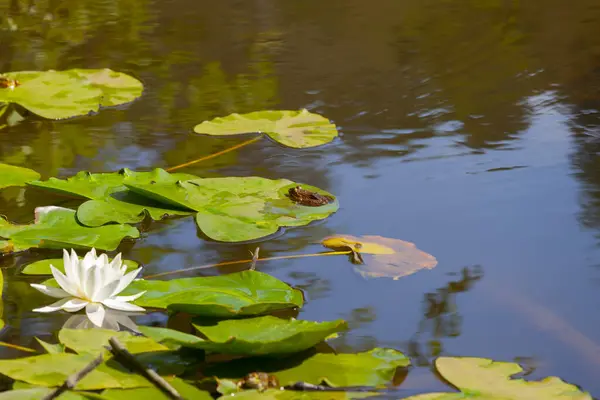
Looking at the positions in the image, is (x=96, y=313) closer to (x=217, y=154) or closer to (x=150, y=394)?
(x=150, y=394)

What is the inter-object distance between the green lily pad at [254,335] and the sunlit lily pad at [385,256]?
0.25 m

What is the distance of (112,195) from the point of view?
146 cm

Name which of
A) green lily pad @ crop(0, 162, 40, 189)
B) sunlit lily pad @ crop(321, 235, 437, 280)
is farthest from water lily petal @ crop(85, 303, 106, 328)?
green lily pad @ crop(0, 162, 40, 189)

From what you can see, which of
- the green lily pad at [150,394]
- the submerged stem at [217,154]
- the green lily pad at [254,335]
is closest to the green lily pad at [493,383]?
the green lily pad at [254,335]

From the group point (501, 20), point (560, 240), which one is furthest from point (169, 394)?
point (501, 20)

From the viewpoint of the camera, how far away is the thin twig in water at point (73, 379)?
84 centimetres

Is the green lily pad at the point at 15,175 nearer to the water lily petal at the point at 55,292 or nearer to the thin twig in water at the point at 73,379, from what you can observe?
the water lily petal at the point at 55,292

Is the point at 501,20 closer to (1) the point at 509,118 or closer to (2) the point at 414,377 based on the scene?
(1) the point at 509,118

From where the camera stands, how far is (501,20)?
9.64ft

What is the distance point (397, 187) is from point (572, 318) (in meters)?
0.55

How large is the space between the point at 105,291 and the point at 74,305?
0.05 m

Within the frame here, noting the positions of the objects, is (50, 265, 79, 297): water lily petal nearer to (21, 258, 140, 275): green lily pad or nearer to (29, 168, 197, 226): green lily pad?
(21, 258, 140, 275): green lily pad

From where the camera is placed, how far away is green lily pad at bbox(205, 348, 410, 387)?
91 centimetres

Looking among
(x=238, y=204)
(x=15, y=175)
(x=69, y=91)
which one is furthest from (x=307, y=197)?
(x=69, y=91)
